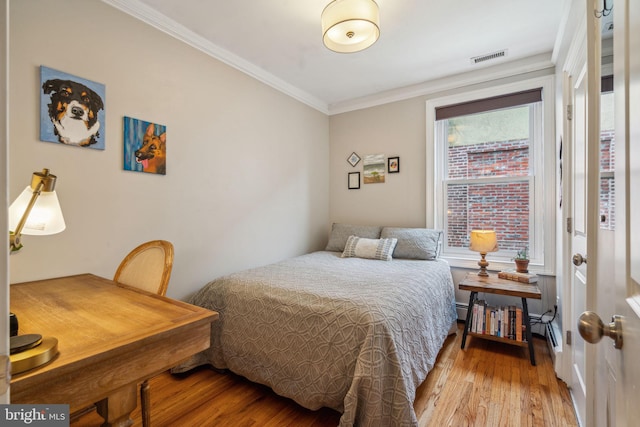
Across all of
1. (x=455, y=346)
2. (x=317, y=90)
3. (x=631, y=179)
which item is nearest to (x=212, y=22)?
(x=317, y=90)

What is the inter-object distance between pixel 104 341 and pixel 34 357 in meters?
0.17

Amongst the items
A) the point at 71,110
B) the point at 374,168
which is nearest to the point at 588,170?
the point at 71,110

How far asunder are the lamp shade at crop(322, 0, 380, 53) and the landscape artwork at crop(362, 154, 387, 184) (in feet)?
5.54

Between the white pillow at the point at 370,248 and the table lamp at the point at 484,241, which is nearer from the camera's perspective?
the table lamp at the point at 484,241

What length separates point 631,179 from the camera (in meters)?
0.52

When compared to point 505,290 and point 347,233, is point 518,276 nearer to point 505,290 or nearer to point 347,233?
point 505,290

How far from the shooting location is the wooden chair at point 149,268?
1514mm

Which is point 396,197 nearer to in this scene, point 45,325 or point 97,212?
point 97,212

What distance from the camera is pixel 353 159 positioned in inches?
149

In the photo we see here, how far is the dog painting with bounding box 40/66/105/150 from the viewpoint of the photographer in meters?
1.59

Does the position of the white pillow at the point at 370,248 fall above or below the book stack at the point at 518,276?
above

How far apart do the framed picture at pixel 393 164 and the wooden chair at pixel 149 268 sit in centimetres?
266

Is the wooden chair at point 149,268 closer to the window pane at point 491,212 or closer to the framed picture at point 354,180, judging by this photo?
the framed picture at point 354,180

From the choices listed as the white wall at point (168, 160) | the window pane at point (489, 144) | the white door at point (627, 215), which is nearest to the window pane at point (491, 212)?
the window pane at point (489, 144)
